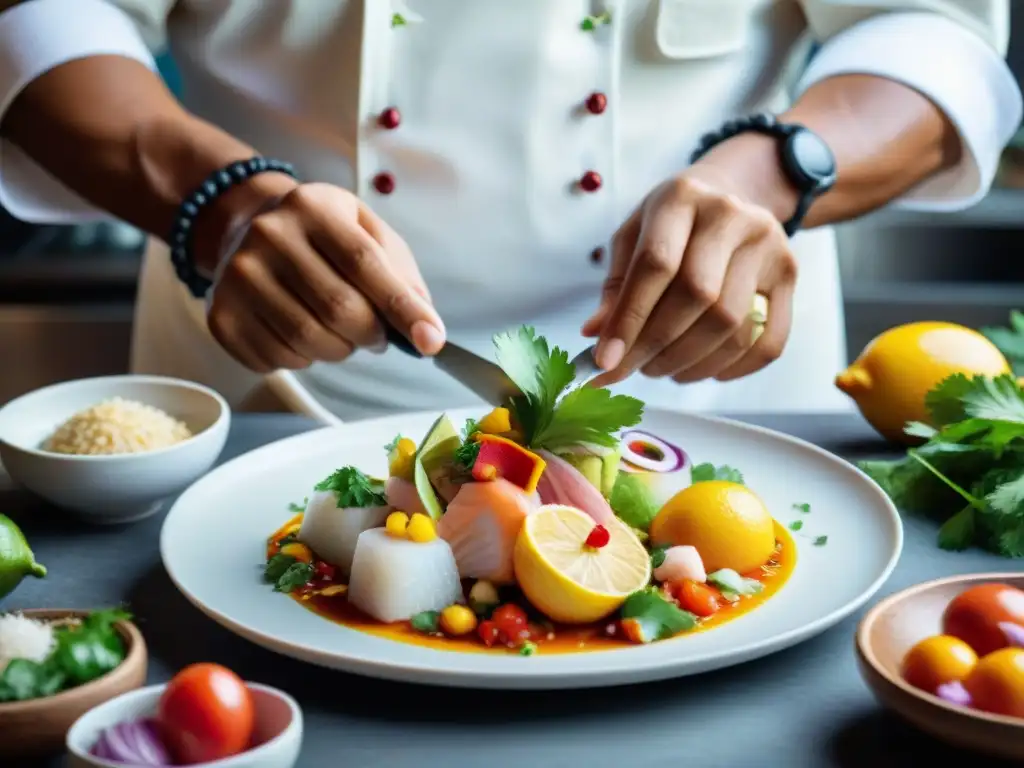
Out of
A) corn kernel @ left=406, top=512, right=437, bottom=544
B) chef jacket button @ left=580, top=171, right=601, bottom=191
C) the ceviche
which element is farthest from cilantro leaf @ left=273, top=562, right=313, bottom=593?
chef jacket button @ left=580, top=171, right=601, bottom=191

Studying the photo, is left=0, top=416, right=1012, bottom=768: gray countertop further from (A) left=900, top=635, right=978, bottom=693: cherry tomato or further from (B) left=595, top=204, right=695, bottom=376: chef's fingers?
(B) left=595, top=204, right=695, bottom=376: chef's fingers

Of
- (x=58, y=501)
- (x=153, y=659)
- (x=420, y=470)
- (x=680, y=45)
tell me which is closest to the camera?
(x=153, y=659)

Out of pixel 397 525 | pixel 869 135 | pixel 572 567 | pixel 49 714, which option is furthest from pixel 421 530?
pixel 869 135

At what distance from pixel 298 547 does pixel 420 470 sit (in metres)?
0.13

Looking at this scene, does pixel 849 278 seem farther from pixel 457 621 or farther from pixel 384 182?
pixel 457 621

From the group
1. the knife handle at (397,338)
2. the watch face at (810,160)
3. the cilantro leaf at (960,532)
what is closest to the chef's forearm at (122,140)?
the knife handle at (397,338)

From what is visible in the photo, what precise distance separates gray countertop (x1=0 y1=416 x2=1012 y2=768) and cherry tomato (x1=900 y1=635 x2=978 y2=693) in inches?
1.9

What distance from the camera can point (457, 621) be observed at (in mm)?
980

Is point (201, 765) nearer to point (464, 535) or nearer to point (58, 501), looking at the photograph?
point (464, 535)

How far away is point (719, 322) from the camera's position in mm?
1333

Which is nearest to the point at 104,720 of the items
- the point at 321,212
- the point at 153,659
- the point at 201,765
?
the point at 201,765

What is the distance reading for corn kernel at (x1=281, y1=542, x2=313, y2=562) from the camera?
3.65 feet

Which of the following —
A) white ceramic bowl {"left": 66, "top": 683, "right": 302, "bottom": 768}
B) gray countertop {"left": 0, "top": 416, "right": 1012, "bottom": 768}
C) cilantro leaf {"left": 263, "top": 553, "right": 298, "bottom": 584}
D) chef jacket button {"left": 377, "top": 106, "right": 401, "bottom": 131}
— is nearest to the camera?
white ceramic bowl {"left": 66, "top": 683, "right": 302, "bottom": 768}

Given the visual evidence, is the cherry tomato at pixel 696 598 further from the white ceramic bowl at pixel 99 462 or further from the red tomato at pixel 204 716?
the white ceramic bowl at pixel 99 462
